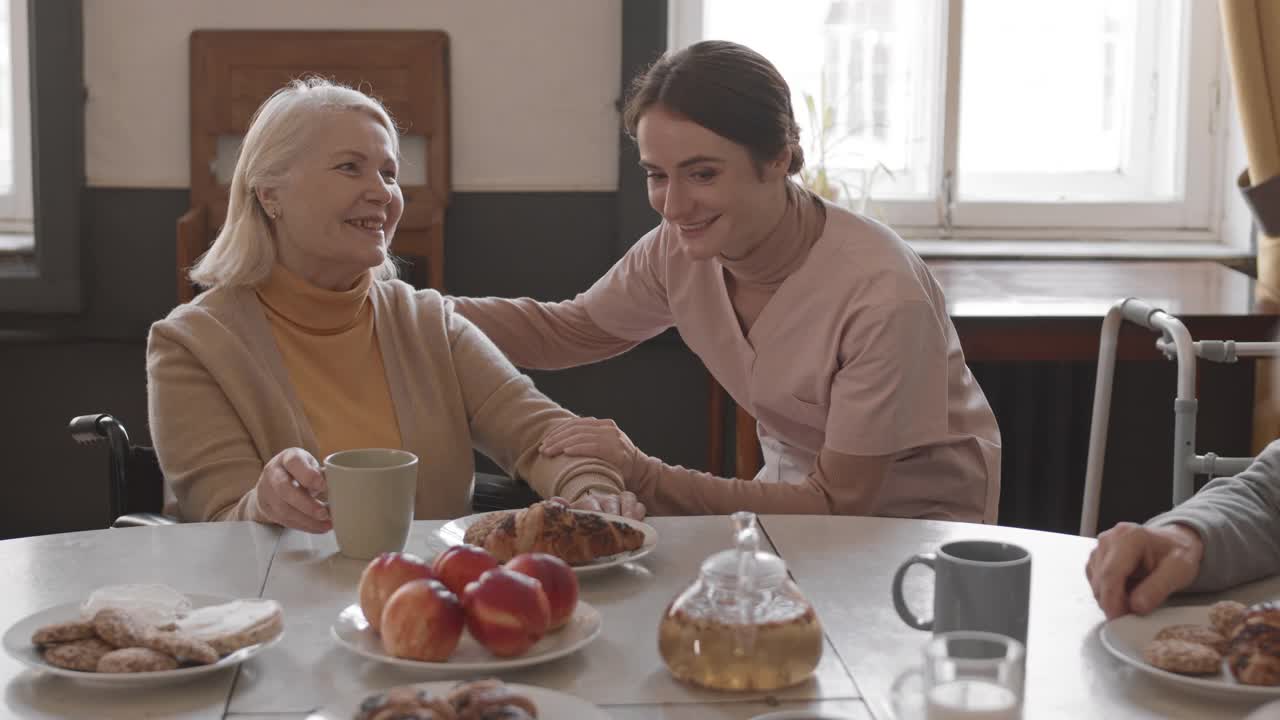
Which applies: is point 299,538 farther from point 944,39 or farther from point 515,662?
point 944,39

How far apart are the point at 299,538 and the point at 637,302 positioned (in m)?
0.83

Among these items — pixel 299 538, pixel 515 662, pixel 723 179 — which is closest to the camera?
pixel 515 662

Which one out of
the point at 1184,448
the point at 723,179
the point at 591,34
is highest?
the point at 591,34

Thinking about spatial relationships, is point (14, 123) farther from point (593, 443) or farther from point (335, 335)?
point (593, 443)

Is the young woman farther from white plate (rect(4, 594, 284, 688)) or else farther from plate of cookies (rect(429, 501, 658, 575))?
white plate (rect(4, 594, 284, 688))

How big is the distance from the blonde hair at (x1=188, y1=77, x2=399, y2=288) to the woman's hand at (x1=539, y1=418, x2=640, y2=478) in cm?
46

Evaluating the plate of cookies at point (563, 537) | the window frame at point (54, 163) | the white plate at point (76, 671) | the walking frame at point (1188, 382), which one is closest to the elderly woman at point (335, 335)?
the plate of cookies at point (563, 537)

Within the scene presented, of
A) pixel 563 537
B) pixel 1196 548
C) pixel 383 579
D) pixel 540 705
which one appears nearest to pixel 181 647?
pixel 383 579

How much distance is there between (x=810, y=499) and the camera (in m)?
1.70

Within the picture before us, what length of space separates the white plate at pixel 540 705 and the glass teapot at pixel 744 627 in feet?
0.30

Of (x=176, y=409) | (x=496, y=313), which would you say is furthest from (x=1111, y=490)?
(x=176, y=409)

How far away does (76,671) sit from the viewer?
3.29ft

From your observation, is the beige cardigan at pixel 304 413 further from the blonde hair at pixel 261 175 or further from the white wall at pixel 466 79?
the white wall at pixel 466 79

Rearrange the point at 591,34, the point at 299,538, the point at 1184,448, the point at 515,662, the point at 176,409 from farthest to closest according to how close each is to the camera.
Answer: the point at 591,34 < the point at 1184,448 < the point at 176,409 < the point at 299,538 < the point at 515,662
